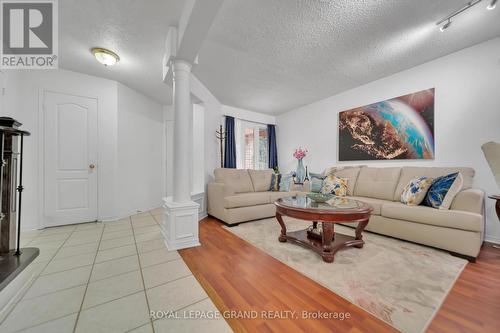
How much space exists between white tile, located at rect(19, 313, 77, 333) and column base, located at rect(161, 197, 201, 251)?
3.33ft

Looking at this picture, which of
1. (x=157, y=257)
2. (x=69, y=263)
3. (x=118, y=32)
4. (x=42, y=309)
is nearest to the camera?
(x=42, y=309)

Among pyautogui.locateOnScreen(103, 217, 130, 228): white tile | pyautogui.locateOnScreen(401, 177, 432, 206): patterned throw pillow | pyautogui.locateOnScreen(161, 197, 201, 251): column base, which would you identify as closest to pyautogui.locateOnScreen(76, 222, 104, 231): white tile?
pyautogui.locateOnScreen(103, 217, 130, 228): white tile

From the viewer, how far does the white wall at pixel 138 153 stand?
348 centimetres

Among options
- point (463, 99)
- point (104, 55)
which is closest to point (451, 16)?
point (463, 99)

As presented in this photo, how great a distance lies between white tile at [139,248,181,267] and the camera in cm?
187

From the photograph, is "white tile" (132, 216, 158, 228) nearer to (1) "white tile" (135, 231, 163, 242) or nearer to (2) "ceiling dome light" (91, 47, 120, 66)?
(1) "white tile" (135, 231, 163, 242)

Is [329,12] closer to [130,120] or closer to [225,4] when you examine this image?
[225,4]

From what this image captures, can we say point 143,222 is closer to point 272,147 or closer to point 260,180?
point 260,180

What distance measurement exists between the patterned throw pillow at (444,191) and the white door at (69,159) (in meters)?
4.96

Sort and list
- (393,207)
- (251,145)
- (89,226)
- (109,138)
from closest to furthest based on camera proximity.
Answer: (393,207) < (89,226) < (109,138) < (251,145)

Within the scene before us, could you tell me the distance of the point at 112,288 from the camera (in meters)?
1.47

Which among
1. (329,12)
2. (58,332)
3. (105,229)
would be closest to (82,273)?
(58,332)

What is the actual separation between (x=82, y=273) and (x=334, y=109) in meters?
4.67

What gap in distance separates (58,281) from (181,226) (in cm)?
105
